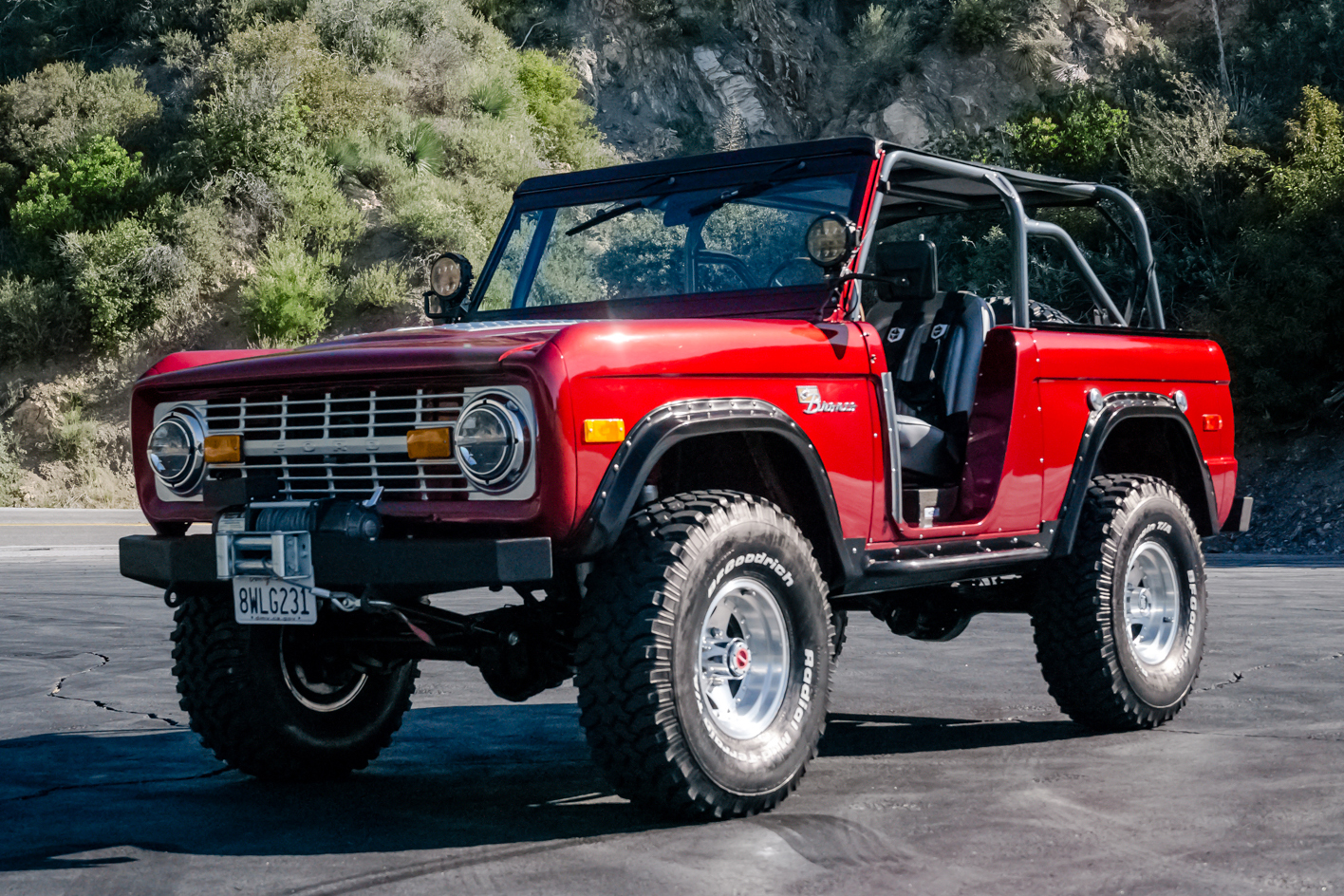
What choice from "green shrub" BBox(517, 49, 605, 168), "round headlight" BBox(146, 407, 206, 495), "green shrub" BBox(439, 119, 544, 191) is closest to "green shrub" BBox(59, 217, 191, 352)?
"green shrub" BBox(439, 119, 544, 191)

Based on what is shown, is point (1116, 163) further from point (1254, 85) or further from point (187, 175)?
point (187, 175)

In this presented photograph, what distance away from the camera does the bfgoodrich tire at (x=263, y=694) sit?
5027 millimetres

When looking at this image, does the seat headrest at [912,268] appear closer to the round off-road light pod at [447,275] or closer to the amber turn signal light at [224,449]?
the round off-road light pod at [447,275]

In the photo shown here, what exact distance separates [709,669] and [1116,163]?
23301 mm

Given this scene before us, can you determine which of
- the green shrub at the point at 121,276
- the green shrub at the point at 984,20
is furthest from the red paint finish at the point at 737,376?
the green shrub at the point at 984,20

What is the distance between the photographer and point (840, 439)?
16.0 feet

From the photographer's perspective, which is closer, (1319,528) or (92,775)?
(92,775)

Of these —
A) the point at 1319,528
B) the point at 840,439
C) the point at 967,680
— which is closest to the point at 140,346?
the point at 1319,528

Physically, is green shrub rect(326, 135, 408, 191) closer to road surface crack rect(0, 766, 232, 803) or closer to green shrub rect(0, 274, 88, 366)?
green shrub rect(0, 274, 88, 366)

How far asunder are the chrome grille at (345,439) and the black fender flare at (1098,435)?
278 cm

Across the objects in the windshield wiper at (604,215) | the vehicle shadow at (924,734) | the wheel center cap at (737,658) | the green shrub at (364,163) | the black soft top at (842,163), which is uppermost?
the green shrub at (364,163)

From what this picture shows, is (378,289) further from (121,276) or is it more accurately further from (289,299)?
(121,276)

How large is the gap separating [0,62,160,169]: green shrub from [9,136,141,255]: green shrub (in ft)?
2.54

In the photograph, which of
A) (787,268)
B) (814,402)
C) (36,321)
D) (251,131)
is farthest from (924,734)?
(251,131)
